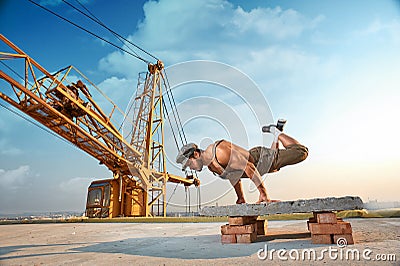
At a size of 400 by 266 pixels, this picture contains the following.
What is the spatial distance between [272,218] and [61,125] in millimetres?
11746

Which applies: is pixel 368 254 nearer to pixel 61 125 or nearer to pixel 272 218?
pixel 272 218

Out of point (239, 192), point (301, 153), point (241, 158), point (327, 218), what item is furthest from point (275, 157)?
point (327, 218)

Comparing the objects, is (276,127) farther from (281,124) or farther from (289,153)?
(289,153)

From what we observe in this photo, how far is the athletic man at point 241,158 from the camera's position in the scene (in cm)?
325

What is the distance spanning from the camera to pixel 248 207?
3.02 m

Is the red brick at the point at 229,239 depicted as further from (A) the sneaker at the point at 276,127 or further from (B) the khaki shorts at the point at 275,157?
(A) the sneaker at the point at 276,127

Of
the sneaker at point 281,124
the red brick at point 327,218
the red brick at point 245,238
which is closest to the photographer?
the red brick at point 327,218

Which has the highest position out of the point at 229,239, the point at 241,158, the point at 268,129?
the point at 268,129

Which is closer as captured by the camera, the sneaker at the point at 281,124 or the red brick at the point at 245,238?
the red brick at the point at 245,238

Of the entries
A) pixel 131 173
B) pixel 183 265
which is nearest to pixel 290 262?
pixel 183 265

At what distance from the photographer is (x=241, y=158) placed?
10.9 feet

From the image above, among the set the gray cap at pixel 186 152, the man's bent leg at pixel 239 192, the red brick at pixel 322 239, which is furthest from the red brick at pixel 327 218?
the gray cap at pixel 186 152

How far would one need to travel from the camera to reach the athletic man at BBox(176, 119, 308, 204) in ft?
10.6

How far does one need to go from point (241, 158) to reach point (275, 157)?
18.7 inches
